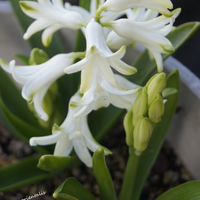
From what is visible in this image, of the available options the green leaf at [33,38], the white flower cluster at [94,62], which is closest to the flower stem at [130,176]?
the white flower cluster at [94,62]

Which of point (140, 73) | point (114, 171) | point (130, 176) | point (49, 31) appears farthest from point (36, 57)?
point (114, 171)

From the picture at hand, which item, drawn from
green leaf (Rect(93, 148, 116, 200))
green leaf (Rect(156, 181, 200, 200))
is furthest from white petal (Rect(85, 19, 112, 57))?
green leaf (Rect(156, 181, 200, 200))

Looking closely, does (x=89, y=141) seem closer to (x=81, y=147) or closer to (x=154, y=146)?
(x=81, y=147)

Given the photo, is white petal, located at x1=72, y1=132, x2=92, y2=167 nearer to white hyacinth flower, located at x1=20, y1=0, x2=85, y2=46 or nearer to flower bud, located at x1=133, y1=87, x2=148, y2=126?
flower bud, located at x1=133, y1=87, x2=148, y2=126

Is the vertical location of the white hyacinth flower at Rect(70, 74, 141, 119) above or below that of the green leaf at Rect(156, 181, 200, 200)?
above

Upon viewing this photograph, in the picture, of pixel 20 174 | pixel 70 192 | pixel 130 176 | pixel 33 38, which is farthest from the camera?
pixel 33 38

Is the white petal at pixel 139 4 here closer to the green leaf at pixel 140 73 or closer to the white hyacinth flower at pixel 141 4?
the white hyacinth flower at pixel 141 4
